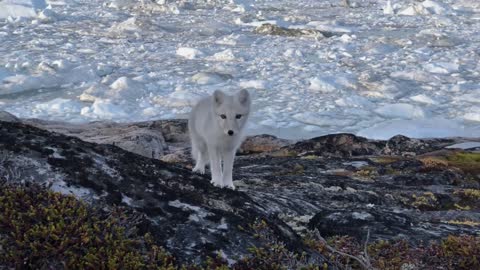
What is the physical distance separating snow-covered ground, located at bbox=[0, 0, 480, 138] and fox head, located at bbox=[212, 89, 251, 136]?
17.6m

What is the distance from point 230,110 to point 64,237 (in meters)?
4.06

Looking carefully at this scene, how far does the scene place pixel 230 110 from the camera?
7.75 metres

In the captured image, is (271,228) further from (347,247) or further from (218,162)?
(218,162)

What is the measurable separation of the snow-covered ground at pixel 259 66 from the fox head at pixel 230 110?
17.6m

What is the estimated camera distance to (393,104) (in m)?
27.9

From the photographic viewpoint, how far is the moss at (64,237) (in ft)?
12.7

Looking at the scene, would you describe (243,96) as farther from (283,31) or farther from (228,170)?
(283,31)

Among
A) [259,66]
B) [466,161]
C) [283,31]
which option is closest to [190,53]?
[259,66]

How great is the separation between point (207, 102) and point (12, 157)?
450cm

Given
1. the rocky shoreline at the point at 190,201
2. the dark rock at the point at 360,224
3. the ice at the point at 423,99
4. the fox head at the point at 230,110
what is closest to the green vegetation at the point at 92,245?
the rocky shoreline at the point at 190,201

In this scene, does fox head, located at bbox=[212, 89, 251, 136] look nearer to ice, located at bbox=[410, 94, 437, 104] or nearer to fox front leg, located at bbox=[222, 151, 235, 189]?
fox front leg, located at bbox=[222, 151, 235, 189]

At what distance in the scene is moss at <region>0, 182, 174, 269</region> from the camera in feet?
12.7

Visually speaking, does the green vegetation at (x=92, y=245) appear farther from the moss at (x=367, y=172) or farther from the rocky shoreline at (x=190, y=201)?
the moss at (x=367, y=172)

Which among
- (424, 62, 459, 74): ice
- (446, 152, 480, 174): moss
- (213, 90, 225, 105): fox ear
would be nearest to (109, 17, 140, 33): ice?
(424, 62, 459, 74): ice
